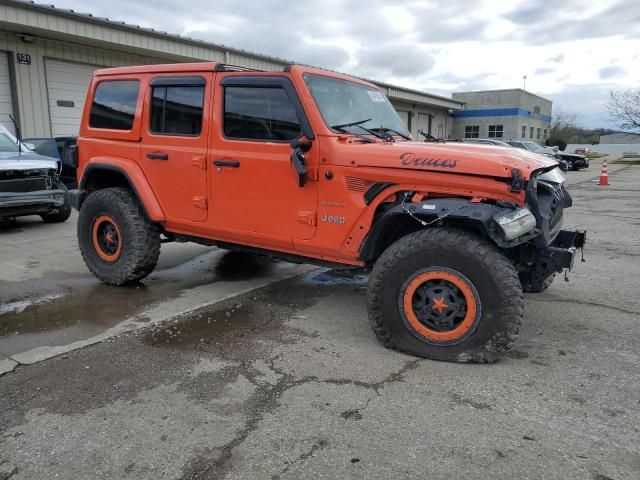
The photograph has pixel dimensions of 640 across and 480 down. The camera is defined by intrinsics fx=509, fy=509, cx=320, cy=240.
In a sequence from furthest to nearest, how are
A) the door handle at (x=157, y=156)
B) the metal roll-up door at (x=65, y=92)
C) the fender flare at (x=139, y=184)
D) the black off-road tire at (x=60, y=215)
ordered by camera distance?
1. the metal roll-up door at (x=65, y=92)
2. the black off-road tire at (x=60, y=215)
3. the fender flare at (x=139, y=184)
4. the door handle at (x=157, y=156)

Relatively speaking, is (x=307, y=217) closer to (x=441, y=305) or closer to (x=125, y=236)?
(x=441, y=305)

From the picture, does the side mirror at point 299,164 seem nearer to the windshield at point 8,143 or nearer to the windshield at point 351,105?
the windshield at point 351,105

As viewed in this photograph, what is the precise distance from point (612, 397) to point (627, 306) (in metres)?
2.09

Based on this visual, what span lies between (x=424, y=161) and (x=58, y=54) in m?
13.5

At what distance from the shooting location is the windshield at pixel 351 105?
4141 millimetres

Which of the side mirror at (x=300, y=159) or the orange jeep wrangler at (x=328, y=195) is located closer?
the orange jeep wrangler at (x=328, y=195)

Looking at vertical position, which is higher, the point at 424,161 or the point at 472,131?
the point at 472,131

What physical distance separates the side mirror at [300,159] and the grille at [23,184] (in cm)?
624

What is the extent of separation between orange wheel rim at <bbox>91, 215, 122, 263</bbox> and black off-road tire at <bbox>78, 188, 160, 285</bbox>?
3 cm

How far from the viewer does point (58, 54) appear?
13641mm

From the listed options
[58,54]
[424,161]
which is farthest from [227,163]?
[58,54]

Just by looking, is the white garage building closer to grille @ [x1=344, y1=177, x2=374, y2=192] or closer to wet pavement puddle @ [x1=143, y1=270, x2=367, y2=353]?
wet pavement puddle @ [x1=143, y1=270, x2=367, y2=353]

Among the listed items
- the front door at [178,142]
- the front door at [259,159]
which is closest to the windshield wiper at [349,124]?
the front door at [259,159]

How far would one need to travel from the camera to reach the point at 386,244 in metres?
4.02
